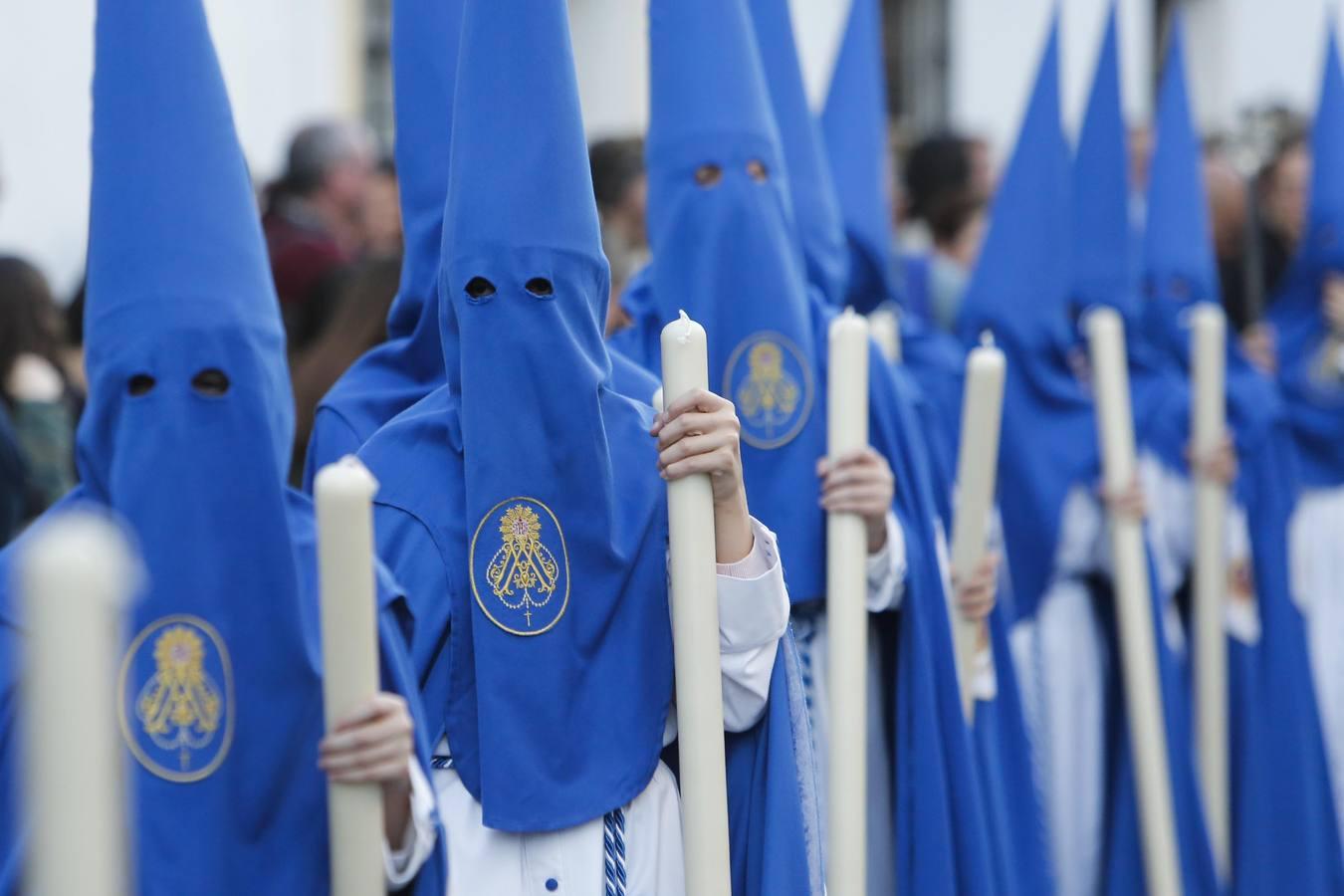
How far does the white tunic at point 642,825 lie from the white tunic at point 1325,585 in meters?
3.74

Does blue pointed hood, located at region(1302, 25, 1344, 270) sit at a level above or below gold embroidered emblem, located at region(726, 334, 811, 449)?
above

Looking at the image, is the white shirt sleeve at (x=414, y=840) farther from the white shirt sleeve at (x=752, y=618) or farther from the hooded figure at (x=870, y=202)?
the hooded figure at (x=870, y=202)

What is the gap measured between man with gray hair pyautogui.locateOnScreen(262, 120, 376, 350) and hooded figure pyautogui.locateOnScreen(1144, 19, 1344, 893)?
2.50 metres

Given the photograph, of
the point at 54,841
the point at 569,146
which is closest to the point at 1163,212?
the point at 569,146

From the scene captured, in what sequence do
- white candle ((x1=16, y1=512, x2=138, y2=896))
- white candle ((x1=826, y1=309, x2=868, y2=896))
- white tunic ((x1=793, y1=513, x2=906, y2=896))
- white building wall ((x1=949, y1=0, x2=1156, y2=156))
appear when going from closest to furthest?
white candle ((x1=16, y1=512, x2=138, y2=896)) → white candle ((x1=826, y1=309, x2=868, y2=896)) → white tunic ((x1=793, y1=513, x2=906, y2=896)) → white building wall ((x1=949, y1=0, x2=1156, y2=156))

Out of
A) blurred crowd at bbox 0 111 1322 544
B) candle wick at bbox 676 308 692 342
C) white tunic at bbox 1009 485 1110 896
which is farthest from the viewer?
white tunic at bbox 1009 485 1110 896

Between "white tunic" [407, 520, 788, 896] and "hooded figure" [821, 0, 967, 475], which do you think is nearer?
"white tunic" [407, 520, 788, 896]

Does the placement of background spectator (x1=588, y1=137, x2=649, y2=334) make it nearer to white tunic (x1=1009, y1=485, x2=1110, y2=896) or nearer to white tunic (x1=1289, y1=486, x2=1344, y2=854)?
white tunic (x1=1009, y1=485, x2=1110, y2=896)

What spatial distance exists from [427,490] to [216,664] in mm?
497

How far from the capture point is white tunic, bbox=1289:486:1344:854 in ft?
20.1

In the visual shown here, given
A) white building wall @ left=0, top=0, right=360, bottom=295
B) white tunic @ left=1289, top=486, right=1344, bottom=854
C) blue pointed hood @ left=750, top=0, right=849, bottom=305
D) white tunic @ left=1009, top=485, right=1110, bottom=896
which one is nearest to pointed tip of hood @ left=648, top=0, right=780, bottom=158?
blue pointed hood @ left=750, top=0, right=849, bottom=305

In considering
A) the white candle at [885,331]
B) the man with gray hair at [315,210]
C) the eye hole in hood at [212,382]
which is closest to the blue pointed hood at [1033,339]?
the white candle at [885,331]

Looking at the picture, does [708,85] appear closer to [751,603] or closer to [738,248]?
[738,248]

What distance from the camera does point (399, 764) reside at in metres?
2.26
